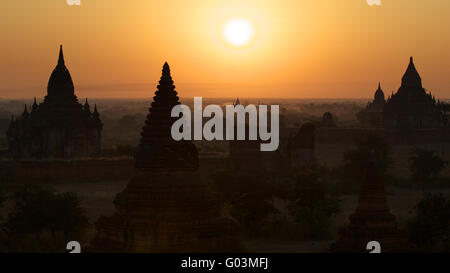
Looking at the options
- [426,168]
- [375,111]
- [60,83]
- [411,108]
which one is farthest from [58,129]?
[375,111]

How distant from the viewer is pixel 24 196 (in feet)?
135

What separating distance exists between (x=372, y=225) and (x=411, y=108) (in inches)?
2948

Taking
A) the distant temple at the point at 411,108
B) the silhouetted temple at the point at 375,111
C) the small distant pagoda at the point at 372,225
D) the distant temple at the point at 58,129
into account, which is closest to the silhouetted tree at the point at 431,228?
the small distant pagoda at the point at 372,225

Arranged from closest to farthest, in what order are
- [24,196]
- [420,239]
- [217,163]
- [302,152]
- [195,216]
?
1. [195,216]
2. [420,239]
3. [24,196]
4. [217,163]
5. [302,152]

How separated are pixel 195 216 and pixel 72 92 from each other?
43.3m

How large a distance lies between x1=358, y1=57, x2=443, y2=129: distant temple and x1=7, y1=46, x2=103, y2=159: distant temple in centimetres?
4105

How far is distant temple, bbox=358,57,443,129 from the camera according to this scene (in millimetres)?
106062

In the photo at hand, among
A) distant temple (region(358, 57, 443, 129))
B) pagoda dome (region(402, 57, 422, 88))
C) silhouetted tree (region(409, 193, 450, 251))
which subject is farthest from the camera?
pagoda dome (region(402, 57, 422, 88))

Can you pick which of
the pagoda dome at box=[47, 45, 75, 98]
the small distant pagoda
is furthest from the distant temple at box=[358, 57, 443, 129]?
the small distant pagoda

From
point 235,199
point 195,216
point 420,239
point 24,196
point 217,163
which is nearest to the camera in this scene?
point 195,216

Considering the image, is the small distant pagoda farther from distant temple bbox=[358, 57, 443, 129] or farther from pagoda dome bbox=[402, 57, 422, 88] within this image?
pagoda dome bbox=[402, 57, 422, 88]
